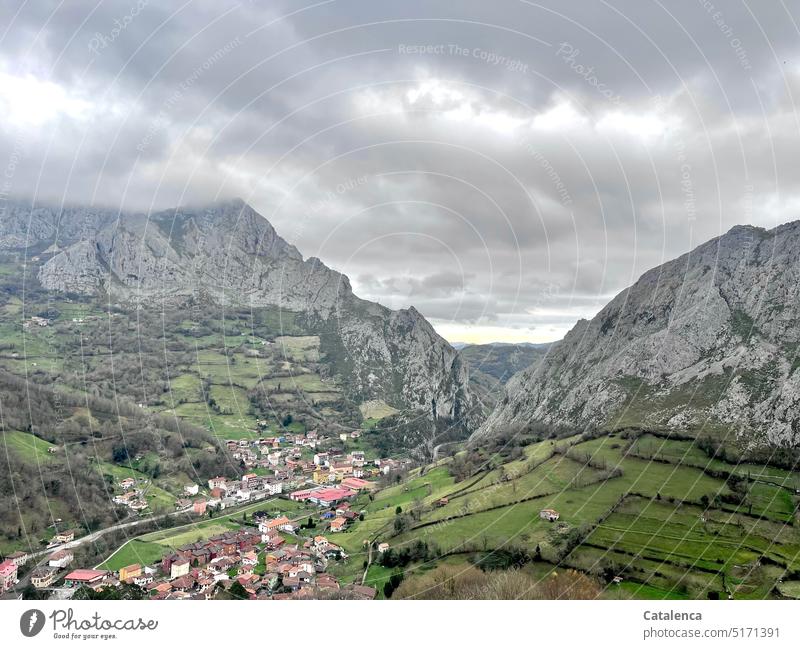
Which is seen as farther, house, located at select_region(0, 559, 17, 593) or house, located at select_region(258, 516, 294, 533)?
house, located at select_region(258, 516, 294, 533)

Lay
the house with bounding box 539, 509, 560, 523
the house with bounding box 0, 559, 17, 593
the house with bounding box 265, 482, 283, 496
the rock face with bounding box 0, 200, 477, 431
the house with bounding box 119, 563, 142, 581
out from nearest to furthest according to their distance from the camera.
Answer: the house with bounding box 0, 559, 17, 593, the house with bounding box 539, 509, 560, 523, the house with bounding box 119, 563, 142, 581, the house with bounding box 265, 482, 283, 496, the rock face with bounding box 0, 200, 477, 431

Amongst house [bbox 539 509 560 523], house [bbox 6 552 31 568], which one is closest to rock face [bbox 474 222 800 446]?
house [bbox 539 509 560 523]

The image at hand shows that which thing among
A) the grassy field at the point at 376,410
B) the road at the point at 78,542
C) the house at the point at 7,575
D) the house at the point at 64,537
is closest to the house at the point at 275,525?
the road at the point at 78,542

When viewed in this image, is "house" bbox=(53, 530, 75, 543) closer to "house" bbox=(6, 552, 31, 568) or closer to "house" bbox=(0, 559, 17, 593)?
"house" bbox=(6, 552, 31, 568)

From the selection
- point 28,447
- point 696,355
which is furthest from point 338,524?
point 696,355

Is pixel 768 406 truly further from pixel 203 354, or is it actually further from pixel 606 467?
pixel 203 354

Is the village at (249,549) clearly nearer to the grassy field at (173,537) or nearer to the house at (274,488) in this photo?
the house at (274,488)

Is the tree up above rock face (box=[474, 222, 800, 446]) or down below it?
below

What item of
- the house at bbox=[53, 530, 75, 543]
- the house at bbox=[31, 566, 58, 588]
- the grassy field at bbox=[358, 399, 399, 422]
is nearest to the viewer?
the house at bbox=[31, 566, 58, 588]
